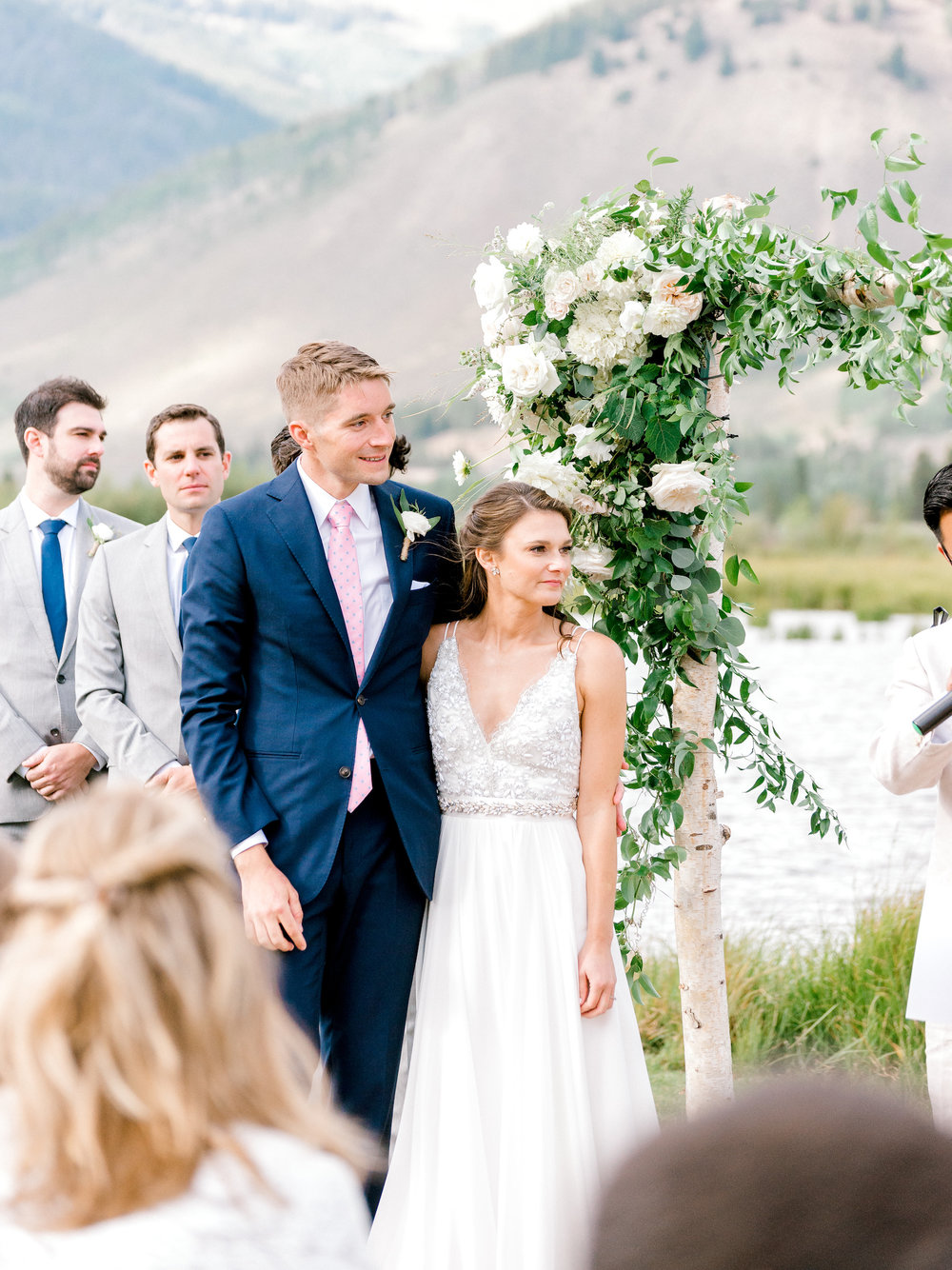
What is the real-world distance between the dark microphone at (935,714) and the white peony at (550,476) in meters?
0.97

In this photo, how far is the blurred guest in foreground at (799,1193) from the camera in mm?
733

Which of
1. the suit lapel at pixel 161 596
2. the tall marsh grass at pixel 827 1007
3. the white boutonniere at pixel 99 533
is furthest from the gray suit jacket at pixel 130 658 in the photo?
the tall marsh grass at pixel 827 1007

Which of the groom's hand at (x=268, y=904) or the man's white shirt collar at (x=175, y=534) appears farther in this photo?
the man's white shirt collar at (x=175, y=534)

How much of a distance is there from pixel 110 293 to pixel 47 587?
165 feet

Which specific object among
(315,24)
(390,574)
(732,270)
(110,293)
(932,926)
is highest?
(315,24)

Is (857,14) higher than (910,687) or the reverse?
higher

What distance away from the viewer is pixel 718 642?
127 inches

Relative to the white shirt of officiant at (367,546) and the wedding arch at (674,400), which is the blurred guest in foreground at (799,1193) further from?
the wedding arch at (674,400)

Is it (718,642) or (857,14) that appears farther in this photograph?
(857,14)

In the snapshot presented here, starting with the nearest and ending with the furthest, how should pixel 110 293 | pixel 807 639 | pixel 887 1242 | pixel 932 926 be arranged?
pixel 887 1242 → pixel 932 926 → pixel 807 639 → pixel 110 293

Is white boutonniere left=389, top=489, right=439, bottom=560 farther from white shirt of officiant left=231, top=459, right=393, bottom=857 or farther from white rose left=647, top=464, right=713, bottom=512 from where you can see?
white rose left=647, top=464, right=713, bottom=512

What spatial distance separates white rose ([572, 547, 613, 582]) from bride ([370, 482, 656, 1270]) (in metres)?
0.24

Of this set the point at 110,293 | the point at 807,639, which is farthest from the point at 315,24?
the point at 807,639

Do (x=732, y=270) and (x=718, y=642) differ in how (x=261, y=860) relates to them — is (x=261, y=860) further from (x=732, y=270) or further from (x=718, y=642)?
(x=732, y=270)
